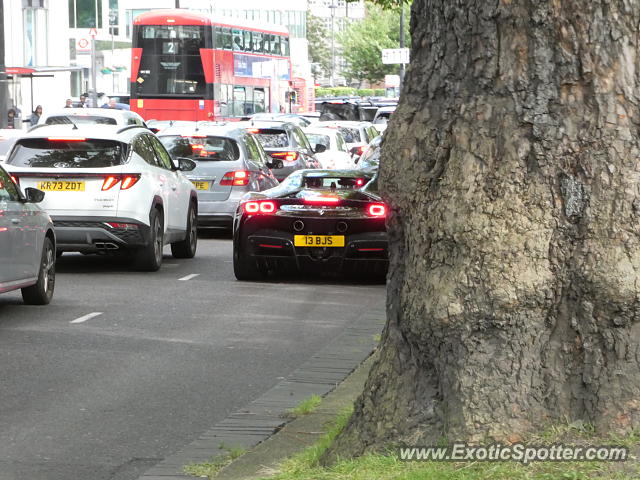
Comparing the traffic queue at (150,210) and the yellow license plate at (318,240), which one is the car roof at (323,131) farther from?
the yellow license plate at (318,240)

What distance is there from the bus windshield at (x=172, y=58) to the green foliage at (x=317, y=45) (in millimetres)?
110934

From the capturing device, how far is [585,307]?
5293 millimetres

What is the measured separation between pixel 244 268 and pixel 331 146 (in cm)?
1767

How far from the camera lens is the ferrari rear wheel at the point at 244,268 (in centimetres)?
1552

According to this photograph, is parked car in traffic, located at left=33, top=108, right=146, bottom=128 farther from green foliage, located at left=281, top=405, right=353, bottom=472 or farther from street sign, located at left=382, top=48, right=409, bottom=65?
green foliage, located at left=281, top=405, right=353, bottom=472

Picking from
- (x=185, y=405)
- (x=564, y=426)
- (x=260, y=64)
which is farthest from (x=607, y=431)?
(x=260, y=64)

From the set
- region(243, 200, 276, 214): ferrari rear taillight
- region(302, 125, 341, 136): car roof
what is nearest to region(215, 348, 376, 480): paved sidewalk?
region(243, 200, 276, 214): ferrari rear taillight

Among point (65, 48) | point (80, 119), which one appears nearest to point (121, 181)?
point (80, 119)

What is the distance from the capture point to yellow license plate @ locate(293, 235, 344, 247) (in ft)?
49.2

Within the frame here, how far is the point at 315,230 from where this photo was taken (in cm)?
1497

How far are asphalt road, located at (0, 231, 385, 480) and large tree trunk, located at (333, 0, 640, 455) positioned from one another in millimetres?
2002

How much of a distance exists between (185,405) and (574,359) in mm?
3446

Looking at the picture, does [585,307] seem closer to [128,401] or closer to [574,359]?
[574,359]

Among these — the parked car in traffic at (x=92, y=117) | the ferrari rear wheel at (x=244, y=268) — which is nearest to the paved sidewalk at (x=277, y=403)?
the ferrari rear wheel at (x=244, y=268)
